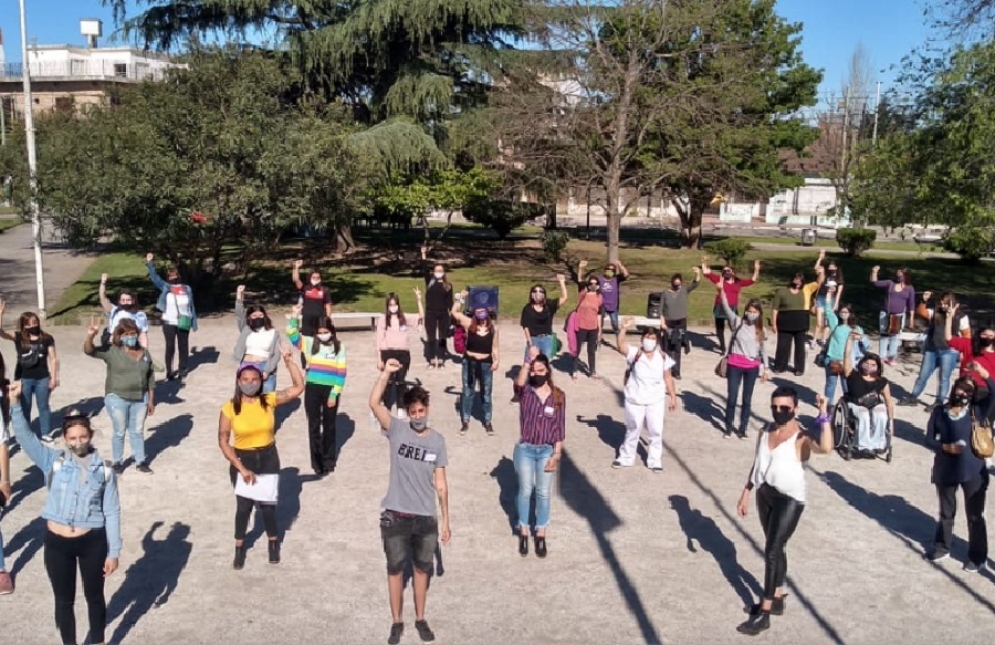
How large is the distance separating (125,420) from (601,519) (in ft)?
15.3

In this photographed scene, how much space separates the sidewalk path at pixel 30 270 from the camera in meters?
22.1

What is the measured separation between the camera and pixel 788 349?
14.7 m

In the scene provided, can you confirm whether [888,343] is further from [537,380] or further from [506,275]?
[506,275]

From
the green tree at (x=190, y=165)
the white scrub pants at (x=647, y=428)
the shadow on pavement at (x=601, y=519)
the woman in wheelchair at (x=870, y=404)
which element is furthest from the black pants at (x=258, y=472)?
the green tree at (x=190, y=165)

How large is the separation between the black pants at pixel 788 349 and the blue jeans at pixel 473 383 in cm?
588

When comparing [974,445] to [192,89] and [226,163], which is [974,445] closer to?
[226,163]

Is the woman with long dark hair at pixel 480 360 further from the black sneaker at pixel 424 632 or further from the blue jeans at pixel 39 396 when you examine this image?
the black sneaker at pixel 424 632

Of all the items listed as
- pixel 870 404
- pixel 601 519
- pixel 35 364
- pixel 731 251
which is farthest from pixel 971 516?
pixel 731 251

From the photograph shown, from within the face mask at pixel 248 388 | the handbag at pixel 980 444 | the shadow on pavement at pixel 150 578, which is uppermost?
the face mask at pixel 248 388

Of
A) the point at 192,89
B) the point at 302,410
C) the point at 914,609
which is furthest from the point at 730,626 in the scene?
the point at 192,89

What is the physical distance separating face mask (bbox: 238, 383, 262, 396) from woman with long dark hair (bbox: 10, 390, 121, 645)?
4.18 feet

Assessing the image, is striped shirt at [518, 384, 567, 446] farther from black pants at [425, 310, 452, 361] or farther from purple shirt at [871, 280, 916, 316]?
purple shirt at [871, 280, 916, 316]

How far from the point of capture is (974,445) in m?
7.19

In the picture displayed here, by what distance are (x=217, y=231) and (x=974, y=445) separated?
15438mm
